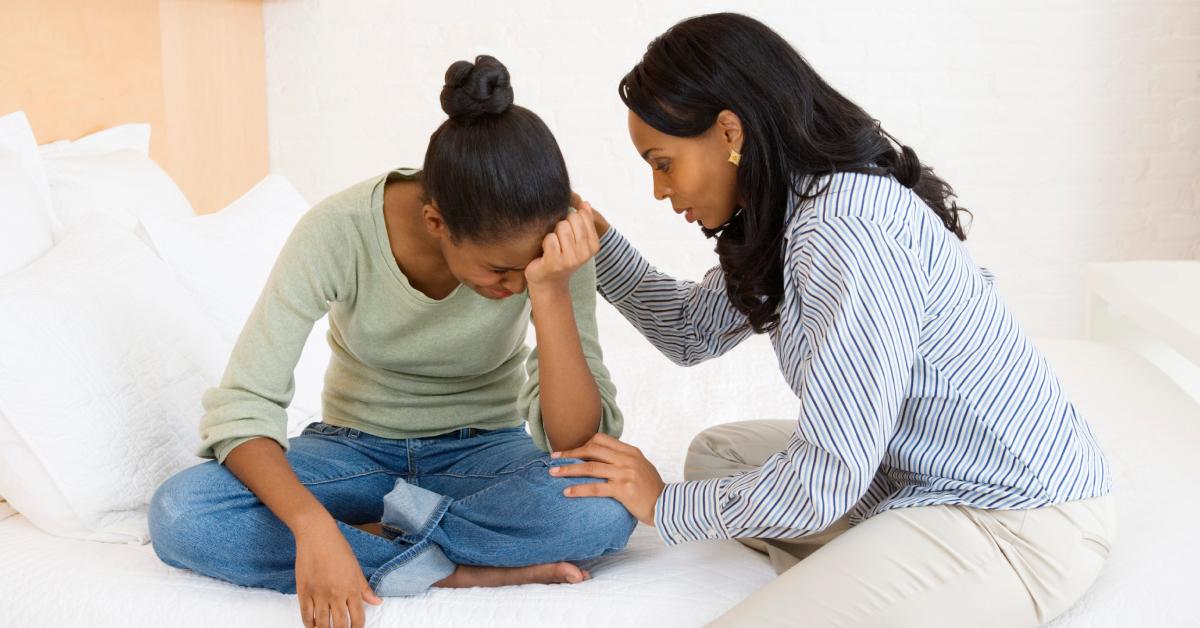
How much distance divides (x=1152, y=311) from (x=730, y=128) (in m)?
1.03

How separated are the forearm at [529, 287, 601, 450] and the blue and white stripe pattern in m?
0.14

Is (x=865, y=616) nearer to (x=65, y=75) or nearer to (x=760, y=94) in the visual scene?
(x=760, y=94)

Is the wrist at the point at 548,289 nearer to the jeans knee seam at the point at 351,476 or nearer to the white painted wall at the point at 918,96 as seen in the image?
the jeans knee seam at the point at 351,476

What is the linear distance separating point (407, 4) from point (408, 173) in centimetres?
176

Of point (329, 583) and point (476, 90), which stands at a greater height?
point (476, 90)

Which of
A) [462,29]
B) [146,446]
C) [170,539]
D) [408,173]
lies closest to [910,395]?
[408,173]

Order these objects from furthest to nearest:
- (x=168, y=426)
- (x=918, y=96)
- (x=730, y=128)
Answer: (x=918, y=96), (x=168, y=426), (x=730, y=128)

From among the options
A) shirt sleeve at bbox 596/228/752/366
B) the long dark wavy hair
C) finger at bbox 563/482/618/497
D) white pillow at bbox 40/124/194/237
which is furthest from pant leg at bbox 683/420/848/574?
white pillow at bbox 40/124/194/237

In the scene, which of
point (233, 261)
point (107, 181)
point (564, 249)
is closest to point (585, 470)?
point (564, 249)

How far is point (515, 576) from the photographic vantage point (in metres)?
1.20

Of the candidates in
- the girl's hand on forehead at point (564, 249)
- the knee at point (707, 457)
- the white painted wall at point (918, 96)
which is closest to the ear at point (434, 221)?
the girl's hand on forehead at point (564, 249)

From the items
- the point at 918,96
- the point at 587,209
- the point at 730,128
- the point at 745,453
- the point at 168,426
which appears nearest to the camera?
the point at 730,128

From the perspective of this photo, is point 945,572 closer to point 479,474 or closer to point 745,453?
point 745,453

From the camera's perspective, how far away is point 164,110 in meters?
2.28
